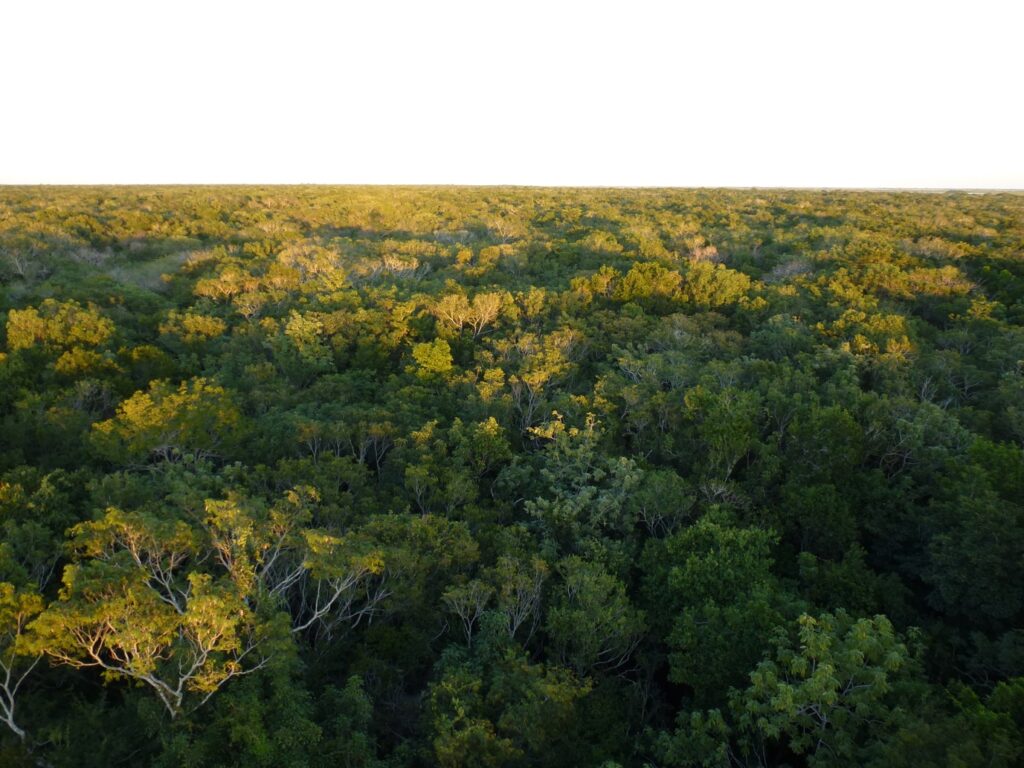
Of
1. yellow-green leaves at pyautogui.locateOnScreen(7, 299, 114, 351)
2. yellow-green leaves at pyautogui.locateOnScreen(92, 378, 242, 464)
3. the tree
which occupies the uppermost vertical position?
yellow-green leaves at pyautogui.locateOnScreen(7, 299, 114, 351)

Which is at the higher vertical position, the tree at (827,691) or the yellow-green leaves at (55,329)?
the yellow-green leaves at (55,329)

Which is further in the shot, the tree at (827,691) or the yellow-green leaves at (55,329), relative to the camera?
the yellow-green leaves at (55,329)

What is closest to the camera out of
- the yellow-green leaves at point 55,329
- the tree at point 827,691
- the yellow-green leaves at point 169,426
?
the tree at point 827,691

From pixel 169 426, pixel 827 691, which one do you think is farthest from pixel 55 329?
pixel 827 691

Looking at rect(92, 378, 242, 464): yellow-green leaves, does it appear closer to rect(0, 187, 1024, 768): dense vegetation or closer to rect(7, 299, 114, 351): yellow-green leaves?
rect(0, 187, 1024, 768): dense vegetation

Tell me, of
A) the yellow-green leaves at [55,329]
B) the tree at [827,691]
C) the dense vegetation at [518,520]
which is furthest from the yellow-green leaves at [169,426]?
the tree at [827,691]

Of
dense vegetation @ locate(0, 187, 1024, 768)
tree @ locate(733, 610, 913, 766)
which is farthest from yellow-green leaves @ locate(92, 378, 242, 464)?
tree @ locate(733, 610, 913, 766)

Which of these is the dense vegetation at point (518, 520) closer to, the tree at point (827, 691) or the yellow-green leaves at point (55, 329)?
the tree at point (827, 691)

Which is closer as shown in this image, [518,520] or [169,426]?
[518,520]

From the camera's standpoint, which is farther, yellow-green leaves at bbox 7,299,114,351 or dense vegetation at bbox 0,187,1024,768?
yellow-green leaves at bbox 7,299,114,351

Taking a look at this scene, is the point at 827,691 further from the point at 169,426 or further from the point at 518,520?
the point at 169,426
